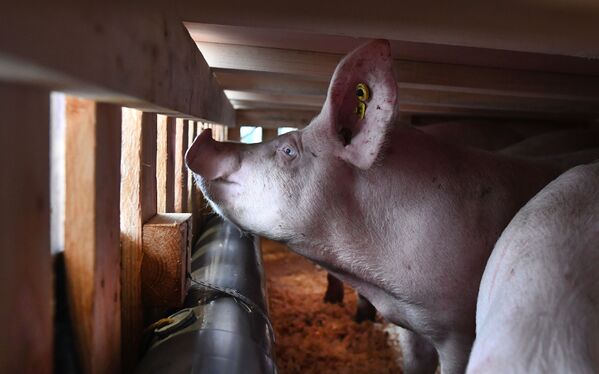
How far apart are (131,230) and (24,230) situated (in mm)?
1012

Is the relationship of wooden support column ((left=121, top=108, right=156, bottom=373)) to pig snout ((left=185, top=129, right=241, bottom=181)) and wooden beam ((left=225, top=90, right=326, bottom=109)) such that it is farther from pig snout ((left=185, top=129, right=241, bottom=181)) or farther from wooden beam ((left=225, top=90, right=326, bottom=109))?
wooden beam ((left=225, top=90, right=326, bottom=109))

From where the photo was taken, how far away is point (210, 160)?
2.41 metres

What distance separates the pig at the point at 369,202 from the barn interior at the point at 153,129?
0.89 ft

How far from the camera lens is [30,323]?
110 centimetres

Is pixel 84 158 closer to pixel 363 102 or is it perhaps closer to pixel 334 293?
pixel 363 102

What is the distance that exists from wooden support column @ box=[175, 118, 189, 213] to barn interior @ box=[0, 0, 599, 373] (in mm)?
20

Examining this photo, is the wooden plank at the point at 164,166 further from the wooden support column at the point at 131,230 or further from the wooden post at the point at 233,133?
the wooden post at the point at 233,133

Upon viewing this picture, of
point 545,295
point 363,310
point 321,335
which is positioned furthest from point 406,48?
point 363,310

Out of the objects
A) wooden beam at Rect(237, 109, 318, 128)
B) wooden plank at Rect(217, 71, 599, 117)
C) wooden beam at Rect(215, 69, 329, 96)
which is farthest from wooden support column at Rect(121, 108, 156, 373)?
wooden beam at Rect(237, 109, 318, 128)

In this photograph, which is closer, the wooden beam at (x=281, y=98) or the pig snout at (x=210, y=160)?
the pig snout at (x=210, y=160)

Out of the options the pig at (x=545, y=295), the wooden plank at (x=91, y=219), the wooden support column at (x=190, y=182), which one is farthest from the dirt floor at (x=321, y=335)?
the pig at (x=545, y=295)

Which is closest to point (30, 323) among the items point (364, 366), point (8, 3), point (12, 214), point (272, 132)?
point (12, 214)

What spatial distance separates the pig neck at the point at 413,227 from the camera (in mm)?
2328

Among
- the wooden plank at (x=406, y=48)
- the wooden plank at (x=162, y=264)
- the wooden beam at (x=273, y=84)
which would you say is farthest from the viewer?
the wooden beam at (x=273, y=84)
